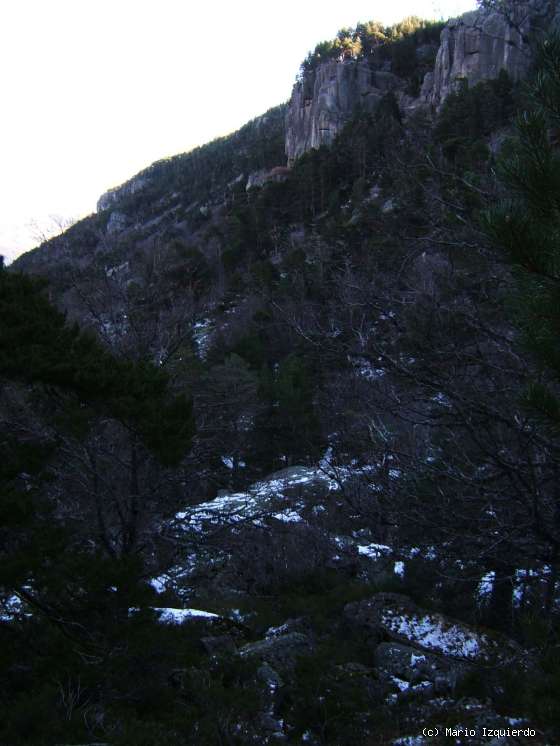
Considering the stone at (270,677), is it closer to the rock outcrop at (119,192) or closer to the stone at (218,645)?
the stone at (218,645)

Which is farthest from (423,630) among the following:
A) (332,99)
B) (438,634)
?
(332,99)

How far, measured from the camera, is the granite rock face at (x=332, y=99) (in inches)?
2825

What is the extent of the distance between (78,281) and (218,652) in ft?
20.6

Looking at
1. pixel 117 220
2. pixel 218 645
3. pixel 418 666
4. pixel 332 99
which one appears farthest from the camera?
pixel 117 220

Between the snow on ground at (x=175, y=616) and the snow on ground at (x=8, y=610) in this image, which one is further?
the snow on ground at (x=175, y=616)

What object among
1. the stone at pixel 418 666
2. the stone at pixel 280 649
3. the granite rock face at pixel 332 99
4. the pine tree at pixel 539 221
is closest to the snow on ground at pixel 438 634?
the stone at pixel 418 666

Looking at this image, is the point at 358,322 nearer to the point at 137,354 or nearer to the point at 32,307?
the point at 32,307

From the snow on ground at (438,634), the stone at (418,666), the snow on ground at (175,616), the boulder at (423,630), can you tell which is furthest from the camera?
the snow on ground at (438,634)

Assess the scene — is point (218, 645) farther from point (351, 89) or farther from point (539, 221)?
point (351, 89)

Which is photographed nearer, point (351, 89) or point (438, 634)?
point (438, 634)

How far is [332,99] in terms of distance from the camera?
74.6 meters

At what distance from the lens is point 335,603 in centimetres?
1004

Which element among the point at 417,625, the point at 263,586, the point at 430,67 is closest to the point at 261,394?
the point at 263,586

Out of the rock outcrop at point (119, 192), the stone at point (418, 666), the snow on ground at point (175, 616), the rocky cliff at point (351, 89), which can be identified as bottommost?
the stone at point (418, 666)
